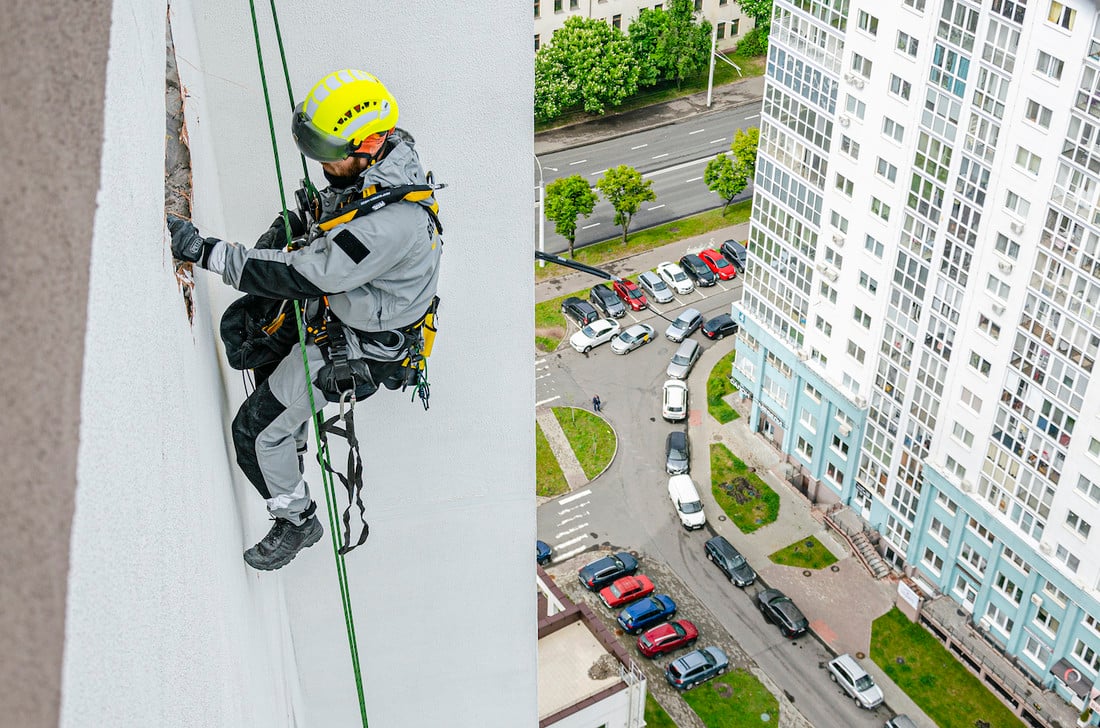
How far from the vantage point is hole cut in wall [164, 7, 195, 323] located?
6.39 m

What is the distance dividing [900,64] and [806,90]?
4.13m

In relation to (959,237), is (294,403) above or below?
above

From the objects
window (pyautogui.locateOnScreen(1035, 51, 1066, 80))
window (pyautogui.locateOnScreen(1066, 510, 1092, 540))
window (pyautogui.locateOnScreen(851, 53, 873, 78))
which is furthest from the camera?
window (pyautogui.locateOnScreen(851, 53, 873, 78))

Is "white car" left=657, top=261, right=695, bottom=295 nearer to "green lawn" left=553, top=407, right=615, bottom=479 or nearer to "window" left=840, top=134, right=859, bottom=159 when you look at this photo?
"green lawn" left=553, top=407, right=615, bottom=479

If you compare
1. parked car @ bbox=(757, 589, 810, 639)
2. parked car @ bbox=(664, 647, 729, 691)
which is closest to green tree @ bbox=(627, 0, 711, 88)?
parked car @ bbox=(757, 589, 810, 639)


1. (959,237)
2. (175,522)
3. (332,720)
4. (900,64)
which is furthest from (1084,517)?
(175,522)

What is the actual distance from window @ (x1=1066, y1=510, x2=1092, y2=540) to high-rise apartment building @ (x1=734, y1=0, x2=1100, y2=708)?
5 cm

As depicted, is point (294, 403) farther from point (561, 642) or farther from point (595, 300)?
point (595, 300)

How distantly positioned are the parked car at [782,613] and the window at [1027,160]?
16.1 metres

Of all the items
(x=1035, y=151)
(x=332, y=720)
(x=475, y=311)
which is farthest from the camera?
(x=1035, y=151)

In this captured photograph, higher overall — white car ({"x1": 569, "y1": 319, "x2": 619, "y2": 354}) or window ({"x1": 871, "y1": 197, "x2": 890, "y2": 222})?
window ({"x1": 871, "y1": 197, "x2": 890, "y2": 222})

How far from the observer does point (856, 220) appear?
34.8 meters

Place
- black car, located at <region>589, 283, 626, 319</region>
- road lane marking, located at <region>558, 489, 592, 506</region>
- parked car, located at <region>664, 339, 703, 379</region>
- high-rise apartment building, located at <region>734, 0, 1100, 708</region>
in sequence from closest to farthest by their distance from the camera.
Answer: high-rise apartment building, located at <region>734, 0, 1100, 708</region> → road lane marking, located at <region>558, 489, 592, 506</region> → parked car, located at <region>664, 339, 703, 379</region> → black car, located at <region>589, 283, 626, 319</region>

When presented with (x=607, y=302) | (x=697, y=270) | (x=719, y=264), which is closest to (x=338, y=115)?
(x=607, y=302)
